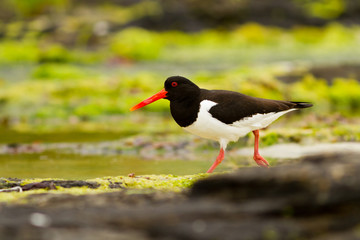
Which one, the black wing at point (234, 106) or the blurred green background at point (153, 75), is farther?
the blurred green background at point (153, 75)

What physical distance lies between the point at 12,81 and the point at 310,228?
24.8 meters

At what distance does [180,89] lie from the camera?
7.07 m

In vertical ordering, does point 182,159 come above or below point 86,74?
below

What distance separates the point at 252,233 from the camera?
11.5 feet

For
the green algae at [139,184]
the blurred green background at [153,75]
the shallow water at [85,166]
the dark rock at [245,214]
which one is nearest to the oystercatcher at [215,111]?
the green algae at [139,184]

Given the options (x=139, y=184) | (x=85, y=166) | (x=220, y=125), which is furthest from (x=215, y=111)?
(x=85, y=166)

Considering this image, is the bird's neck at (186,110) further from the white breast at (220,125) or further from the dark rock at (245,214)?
the dark rock at (245,214)

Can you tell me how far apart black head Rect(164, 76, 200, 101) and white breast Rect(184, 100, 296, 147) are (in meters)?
0.21

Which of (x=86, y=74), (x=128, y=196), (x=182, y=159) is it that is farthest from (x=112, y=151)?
(x=86, y=74)

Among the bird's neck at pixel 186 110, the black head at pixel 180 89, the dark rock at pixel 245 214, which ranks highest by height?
the black head at pixel 180 89

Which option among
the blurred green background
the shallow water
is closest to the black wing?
the shallow water

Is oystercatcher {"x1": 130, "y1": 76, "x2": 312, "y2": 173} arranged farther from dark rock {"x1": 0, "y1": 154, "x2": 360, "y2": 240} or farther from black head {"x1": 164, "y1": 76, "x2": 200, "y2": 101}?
dark rock {"x1": 0, "y1": 154, "x2": 360, "y2": 240}

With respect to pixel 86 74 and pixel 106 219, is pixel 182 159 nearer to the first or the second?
pixel 106 219

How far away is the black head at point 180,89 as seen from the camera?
7035 millimetres
